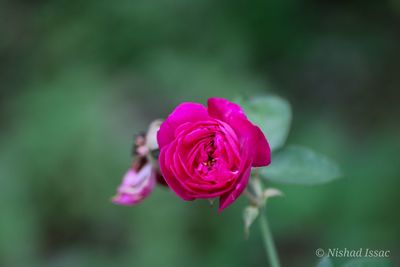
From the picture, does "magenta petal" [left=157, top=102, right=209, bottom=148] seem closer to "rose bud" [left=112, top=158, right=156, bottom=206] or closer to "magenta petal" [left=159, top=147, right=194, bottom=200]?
"magenta petal" [left=159, top=147, right=194, bottom=200]

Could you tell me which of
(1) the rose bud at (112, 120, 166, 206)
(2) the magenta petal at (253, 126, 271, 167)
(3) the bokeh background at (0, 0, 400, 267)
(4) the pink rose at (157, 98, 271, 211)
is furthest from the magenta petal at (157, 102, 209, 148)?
(3) the bokeh background at (0, 0, 400, 267)

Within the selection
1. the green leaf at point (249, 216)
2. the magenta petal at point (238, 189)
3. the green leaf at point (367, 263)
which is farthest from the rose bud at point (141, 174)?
the green leaf at point (367, 263)

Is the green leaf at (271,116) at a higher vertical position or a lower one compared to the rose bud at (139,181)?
higher

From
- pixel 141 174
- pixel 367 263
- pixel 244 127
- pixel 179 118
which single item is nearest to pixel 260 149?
pixel 244 127

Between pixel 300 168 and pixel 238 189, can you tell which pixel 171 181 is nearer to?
pixel 238 189

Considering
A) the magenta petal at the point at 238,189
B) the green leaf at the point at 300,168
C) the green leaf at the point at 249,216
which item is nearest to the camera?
the magenta petal at the point at 238,189

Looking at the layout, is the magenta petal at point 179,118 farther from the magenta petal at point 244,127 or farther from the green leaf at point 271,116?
the green leaf at point 271,116

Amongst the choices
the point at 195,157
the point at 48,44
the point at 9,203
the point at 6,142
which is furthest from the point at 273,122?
the point at 48,44
